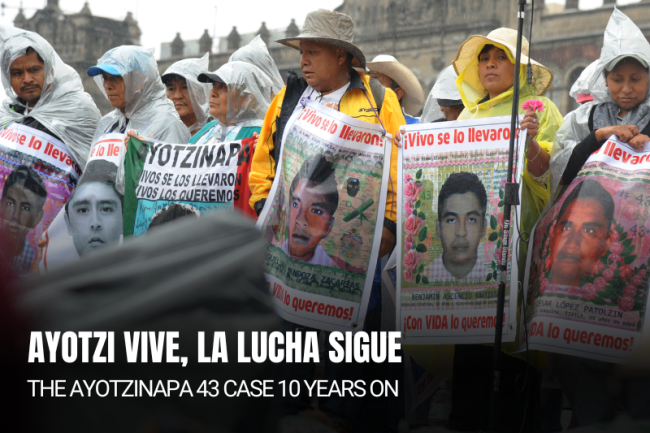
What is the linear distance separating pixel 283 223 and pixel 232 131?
4.09ft

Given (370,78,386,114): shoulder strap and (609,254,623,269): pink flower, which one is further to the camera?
(370,78,386,114): shoulder strap

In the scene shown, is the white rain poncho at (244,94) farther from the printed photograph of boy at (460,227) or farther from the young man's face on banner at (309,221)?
the printed photograph of boy at (460,227)

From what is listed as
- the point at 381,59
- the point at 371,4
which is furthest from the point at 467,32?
the point at 381,59

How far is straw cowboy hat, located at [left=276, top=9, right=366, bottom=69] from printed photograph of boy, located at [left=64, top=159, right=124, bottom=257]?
5.66 ft

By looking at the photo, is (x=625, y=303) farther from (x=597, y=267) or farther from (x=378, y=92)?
(x=378, y=92)

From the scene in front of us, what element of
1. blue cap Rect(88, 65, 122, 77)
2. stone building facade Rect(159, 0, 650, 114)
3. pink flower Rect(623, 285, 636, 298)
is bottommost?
pink flower Rect(623, 285, 636, 298)

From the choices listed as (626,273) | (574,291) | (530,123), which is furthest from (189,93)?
(626,273)

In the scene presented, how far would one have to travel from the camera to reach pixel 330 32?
14.3 feet

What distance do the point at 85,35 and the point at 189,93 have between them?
39.6 metres

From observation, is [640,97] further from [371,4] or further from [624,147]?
[371,4]

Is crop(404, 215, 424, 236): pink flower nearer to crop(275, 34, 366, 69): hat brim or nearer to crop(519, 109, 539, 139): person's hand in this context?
Answer: crop(519, 109, 539, 139): person's hand

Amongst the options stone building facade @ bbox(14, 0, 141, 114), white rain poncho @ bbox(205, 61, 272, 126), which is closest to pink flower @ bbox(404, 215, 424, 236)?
white rain poncho @ bbox(205, 61, 272, 126)

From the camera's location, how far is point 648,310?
11.3ft

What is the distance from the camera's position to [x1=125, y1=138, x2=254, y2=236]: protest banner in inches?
189
